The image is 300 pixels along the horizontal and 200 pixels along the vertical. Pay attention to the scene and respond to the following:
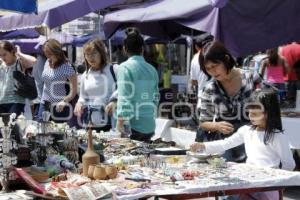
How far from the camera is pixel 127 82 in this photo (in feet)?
13.1

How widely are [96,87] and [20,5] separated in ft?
3.70

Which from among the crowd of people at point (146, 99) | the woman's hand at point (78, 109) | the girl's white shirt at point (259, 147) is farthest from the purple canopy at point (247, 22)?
the girl's white shirt at point (259, 147)

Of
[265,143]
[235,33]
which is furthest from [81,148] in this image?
[235,33]

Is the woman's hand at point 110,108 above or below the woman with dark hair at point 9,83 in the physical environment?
below

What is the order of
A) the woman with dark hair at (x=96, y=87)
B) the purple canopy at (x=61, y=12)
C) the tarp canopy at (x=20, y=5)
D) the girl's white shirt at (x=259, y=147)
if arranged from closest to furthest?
the girl's white shirt at (x=259, y=147)
the tarp canopy at (x=20, y=5)
the woman with dark hair at (x=96, y=87)
the purple canopy at (x=61, y=12)

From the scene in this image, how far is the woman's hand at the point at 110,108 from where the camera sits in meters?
4.43

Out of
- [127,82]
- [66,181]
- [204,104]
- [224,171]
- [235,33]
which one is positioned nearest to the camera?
[66,181]

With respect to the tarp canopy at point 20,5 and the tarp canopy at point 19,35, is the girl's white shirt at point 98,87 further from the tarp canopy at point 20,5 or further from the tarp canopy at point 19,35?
the tarp canopy at point 19,35

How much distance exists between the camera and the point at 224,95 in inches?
135

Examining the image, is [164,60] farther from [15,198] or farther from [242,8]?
[15,198]

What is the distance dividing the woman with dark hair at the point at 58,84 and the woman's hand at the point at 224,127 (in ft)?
6.59

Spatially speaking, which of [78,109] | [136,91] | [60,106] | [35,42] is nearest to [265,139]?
[136,91]

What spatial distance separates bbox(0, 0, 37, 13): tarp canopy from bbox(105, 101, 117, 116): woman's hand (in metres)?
1.05

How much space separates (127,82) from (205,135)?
792 mm
